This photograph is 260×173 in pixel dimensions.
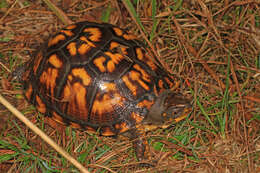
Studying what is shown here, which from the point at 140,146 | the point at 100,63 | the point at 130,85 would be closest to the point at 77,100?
the point at 100,63

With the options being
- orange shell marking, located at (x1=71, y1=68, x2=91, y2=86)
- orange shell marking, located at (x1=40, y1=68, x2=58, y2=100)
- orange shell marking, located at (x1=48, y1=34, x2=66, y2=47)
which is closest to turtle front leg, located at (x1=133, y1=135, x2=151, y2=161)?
orange shell marking, located at (x1=71, y1=68, x2=91, y2=86)

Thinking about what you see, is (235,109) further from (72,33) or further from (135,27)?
(72,33)

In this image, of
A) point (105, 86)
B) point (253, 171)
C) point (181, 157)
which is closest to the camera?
point (105, 86)

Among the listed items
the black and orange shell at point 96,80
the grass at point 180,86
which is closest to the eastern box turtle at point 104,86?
the black and orange shell at point 96,80

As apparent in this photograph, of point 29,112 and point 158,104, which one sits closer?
point 158,104

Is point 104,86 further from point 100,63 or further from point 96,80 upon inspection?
point 100,63

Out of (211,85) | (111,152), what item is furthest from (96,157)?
(211,85)

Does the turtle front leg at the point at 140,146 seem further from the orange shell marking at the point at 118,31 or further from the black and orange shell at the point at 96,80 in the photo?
the orange shell marking at the point at 118,31

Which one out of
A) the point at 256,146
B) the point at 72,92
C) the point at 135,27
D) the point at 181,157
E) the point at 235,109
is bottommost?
the point at 181,157

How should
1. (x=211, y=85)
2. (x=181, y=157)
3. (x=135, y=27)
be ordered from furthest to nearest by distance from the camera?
(x=135, y=27) → (x=211, y=85) → (x=181, y=157)
